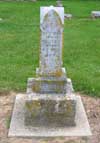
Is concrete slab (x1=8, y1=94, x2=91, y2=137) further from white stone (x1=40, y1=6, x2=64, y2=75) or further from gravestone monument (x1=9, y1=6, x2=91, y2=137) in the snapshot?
white stone (x1=40, y1=6, x2=64, y2=75)

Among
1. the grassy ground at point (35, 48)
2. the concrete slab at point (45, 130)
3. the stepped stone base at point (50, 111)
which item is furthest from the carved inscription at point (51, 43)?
the grassy ground at point (35, 48)

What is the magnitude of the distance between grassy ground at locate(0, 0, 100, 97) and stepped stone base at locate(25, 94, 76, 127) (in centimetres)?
166

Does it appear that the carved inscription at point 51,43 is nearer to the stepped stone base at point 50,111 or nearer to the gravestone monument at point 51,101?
the gravestone monument at point 51,101

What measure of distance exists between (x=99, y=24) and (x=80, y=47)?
4.93 meters

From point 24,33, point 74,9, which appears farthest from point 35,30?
point 74,9

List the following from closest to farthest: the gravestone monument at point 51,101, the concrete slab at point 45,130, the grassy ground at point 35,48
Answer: the concrete slab at point 45,130 → the gravestone monument at point 51,101 → the grassy ground at point 35,48

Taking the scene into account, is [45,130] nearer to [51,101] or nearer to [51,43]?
[51,101]

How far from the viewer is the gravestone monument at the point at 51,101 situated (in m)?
6.61

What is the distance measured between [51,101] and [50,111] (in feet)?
0.50

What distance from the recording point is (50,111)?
21.9ft

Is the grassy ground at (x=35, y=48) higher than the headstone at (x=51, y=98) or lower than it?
lower

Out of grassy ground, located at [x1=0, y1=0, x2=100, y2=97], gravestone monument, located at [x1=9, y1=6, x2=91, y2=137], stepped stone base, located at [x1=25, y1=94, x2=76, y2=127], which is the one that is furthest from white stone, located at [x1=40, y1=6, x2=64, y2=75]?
grassy ground, located at [x1=0, y1=0, x2=100, y2=97]

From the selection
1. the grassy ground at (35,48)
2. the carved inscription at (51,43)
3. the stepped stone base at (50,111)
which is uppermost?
the carved inscription at (51,43)

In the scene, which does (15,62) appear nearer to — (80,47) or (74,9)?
(80,47)
